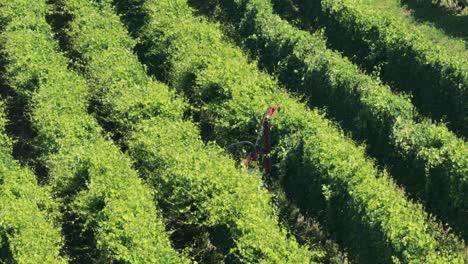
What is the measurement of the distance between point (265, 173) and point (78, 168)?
247 inches

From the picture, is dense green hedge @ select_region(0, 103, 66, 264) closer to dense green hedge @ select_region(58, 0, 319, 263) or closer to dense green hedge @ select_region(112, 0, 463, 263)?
dense green hedge @ select_region(58, 0, 319, 263)

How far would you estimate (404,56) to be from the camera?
28.9m

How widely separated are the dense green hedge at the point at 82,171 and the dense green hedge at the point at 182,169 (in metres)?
0.78

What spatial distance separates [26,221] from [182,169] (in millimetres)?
4721

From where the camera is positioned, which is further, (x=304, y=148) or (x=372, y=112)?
(x=372, y=112)

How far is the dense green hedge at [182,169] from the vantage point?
19.2 meters

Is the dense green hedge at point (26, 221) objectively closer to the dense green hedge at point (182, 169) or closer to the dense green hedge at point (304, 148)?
the dense green hedge at point (182, 169)

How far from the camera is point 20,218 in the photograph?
64.2ft

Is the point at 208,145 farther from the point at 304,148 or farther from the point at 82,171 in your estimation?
the point at 82,171

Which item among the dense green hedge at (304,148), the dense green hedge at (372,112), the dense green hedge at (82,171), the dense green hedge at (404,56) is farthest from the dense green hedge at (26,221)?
Result: the dense green hedge at (404,56)

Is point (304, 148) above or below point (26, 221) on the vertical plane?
above

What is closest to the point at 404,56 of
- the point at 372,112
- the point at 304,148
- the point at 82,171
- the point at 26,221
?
the point at 372,112

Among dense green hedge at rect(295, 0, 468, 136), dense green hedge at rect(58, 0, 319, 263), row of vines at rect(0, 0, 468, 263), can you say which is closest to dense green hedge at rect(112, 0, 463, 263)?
row of vines at rect(0, 0, 468, 263)

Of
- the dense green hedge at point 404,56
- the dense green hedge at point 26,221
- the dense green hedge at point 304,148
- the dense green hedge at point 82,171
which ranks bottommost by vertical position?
the dense green hedge at point 26,221
